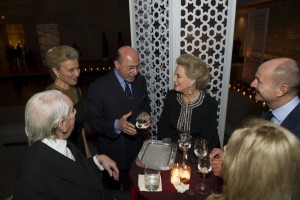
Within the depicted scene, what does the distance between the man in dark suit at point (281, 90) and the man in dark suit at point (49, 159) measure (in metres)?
1.16

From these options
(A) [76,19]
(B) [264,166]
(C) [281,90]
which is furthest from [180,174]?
(A) [76,19]

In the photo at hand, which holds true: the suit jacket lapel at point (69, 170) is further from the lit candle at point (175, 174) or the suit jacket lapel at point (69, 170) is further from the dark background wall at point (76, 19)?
the dark background wall at point (76, 19)

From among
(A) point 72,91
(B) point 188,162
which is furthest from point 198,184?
(A) point 72,91

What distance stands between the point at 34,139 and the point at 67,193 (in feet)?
1.45

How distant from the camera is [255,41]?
9.83 meters

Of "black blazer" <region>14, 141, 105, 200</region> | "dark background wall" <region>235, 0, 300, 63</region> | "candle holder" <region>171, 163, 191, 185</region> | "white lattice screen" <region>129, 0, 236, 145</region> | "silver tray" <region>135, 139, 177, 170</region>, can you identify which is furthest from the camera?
"dark background wall" <region>235, 0, 300, 63</region>

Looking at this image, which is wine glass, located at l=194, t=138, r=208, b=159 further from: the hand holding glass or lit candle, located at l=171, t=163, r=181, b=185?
the hand holding glass

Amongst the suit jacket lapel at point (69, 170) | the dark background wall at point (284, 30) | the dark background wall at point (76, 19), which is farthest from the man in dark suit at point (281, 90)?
the dark background wall at point (76, 19)

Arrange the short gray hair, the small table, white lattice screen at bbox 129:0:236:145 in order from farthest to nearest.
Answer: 1. white lattice screen at bbox 129:0:236:145
2. the small table
3. the short gray hair

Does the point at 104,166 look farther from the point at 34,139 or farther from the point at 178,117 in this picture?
the point at 178,117

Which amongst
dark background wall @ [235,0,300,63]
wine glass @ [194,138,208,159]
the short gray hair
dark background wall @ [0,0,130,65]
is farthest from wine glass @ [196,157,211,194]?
dark background wall @ [0,0,130,65]

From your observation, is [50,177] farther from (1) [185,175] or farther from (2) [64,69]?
(2) [64,69]

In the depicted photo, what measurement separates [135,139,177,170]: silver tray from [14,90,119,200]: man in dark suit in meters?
0.62

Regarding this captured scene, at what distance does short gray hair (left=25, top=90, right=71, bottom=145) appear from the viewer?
1.61m
